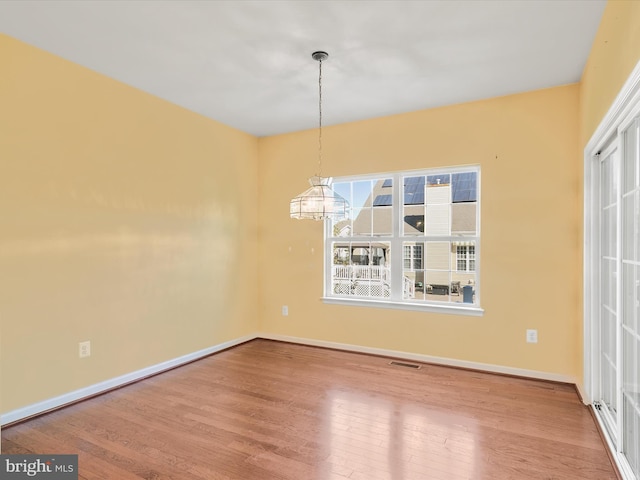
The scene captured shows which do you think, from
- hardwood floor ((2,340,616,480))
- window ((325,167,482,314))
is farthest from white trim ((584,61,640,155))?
hardwood floor ((2,340,616,480))

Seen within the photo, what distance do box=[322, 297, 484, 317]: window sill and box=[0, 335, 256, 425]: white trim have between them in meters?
1.55

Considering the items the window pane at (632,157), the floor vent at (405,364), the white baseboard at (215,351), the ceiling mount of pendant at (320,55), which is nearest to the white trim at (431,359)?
the white baseboard at (215,351)

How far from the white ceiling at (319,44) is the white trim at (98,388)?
2.63 metres

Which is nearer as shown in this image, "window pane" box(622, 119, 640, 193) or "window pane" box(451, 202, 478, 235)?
"window pane" box(622, 119, 640, 193)

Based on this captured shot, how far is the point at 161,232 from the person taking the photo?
12.2 ft

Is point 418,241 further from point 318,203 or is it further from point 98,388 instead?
point 98,388

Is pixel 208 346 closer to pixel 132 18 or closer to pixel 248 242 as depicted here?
pixel 248 242

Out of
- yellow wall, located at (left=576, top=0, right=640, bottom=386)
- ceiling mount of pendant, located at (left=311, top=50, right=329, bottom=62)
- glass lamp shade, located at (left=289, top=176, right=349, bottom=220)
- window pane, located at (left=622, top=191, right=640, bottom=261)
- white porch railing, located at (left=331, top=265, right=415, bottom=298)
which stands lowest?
white porch railing, located at (left=331, top=265, right=415, bottom=298)

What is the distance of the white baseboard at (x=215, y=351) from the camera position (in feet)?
8.87

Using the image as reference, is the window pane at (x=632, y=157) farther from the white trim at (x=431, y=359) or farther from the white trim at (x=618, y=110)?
the white trim at (x=431, y=359)

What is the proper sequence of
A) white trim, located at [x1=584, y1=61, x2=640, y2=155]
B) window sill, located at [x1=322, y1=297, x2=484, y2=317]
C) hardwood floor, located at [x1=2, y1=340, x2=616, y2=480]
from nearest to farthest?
white trim, located at [x1=584, y1=61, x2=640, y2=155], hardwood floor, located at [x1=2, y1=340, x2=616, y2=480], window sill, located at [x1=322, y1=297, x2=484, y2=317]

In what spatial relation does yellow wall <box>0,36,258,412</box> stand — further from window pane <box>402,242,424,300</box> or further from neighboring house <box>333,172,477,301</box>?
window pane <box>402,242,424,300</box>

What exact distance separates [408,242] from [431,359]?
1280mm

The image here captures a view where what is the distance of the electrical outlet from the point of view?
2.99 meters
